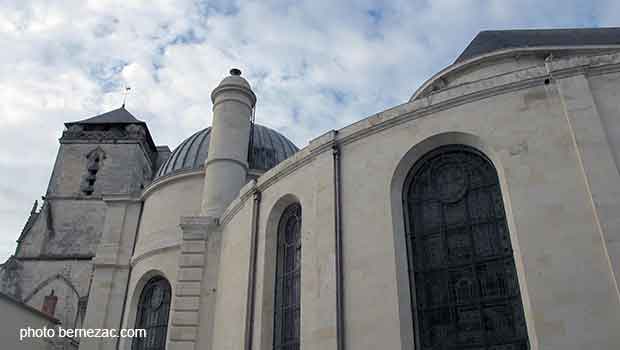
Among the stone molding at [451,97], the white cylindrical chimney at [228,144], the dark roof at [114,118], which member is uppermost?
the dark roof at [114,118]

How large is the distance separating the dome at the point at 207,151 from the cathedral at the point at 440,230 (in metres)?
3.70

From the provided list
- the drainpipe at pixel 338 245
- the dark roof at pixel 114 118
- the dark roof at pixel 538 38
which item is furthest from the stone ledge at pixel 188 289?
the dark roof at pixel 114 118

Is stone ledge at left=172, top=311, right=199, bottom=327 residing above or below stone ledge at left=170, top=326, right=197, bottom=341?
above

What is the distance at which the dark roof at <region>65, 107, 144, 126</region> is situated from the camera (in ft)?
152

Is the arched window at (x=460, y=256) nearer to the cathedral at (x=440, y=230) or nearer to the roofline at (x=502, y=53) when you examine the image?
the cathedral at (x=440, y=230)

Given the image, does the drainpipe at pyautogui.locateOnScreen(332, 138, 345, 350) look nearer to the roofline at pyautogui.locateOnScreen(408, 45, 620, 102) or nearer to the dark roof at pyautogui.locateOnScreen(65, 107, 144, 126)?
the roofline at pyautogui.locateOnScreen(408, 45, 620, 102)

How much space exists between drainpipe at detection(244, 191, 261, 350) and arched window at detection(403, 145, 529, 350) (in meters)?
4.26

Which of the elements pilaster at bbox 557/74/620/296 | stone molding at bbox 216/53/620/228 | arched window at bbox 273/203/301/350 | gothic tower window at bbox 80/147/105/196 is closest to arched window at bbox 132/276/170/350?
arched window at bbox 273/203/301/350

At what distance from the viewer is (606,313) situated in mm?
7562

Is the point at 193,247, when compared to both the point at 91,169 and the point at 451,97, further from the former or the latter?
the point at 91,169

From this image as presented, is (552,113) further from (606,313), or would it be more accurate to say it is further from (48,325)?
(48,325)

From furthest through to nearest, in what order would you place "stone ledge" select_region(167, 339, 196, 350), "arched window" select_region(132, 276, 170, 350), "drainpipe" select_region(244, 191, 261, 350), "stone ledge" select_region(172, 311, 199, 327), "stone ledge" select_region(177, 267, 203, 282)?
"arched window" select_region(132, 276, 170, 350), "stone ledge" select_region(177, 267, 203, 282), "stone ledge" select_region(172, 311, 199, 327), "stone ledge" select_region(167, 339, 196, 350), "drainpipe" select_region(244, 191, 261, 350)

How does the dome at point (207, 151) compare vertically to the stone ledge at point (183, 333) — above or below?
above

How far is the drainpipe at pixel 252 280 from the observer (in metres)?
12.0
